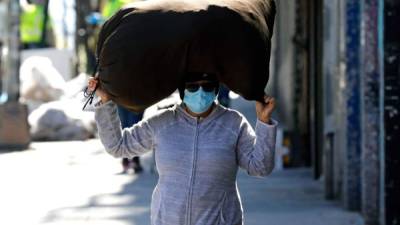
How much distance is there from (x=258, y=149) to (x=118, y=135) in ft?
2.01

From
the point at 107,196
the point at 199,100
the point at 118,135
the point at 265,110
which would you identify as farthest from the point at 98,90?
the point at 107,196

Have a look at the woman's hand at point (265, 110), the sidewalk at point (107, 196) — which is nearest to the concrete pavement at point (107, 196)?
the sidewalk at point (107, 196)

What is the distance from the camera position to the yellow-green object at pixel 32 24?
1340 inches

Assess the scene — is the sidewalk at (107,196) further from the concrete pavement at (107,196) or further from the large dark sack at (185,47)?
the large dark sack at (185,47)

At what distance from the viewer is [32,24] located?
34094 millimetres

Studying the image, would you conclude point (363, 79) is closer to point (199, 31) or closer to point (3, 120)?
point (199, 31)

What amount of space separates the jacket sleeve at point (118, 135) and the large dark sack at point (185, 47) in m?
0.15

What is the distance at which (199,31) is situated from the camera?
15.4ft

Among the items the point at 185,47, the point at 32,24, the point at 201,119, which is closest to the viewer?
the point at 185,47

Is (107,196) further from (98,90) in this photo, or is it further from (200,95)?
(200,95)

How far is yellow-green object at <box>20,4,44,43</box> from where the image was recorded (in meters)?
34.0

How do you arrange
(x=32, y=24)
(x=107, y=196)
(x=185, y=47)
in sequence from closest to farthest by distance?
(x=185, y=47)
(x=107, y=196)
(x=32, y=24)

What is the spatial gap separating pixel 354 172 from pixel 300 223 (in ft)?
2.45

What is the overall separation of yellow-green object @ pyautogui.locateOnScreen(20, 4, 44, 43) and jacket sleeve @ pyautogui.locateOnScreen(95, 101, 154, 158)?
29.3m
